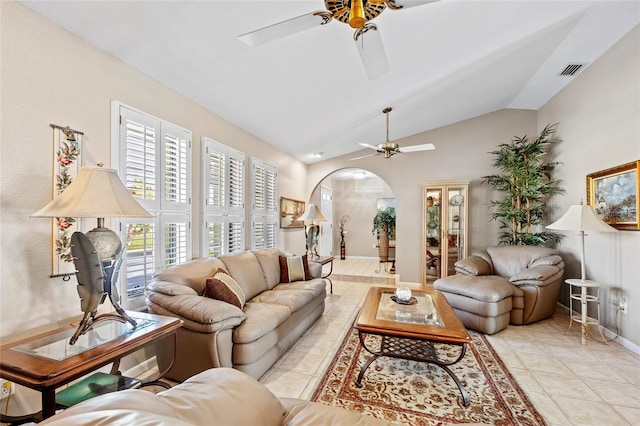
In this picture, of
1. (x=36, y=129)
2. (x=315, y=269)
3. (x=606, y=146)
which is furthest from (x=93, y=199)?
(x=606, y=146)

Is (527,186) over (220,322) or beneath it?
over

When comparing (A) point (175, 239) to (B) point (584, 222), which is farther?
(B) point (584, 222)

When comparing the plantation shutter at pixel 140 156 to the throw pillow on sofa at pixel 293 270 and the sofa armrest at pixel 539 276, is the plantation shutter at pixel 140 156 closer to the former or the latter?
the throw pillow on sofa at pixel 293 270

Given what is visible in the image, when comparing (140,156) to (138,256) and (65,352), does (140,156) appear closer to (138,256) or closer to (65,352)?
(138,256)

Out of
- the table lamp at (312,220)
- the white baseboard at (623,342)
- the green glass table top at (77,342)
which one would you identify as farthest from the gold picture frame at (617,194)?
the green glass table top at (77,342)

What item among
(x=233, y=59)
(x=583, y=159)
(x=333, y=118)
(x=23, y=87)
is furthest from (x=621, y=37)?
(x=23, y=87)

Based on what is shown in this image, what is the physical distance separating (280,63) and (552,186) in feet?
15.4

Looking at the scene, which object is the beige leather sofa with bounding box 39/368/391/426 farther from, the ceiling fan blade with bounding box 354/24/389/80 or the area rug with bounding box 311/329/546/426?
the ceiling fan blade with bounding box 354/24/389/80

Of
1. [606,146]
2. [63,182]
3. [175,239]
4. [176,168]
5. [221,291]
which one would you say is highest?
[606,146]

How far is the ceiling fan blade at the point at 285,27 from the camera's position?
62.8 inches

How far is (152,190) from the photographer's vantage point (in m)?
2.63

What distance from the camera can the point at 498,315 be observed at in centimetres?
331

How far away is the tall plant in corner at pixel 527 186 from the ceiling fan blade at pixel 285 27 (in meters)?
4.45

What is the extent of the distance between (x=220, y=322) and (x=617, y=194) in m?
4.37
